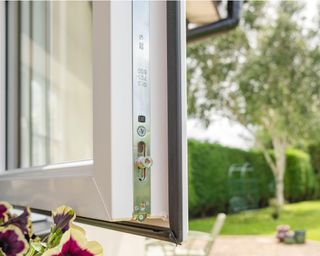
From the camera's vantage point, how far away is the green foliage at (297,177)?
27.5ft

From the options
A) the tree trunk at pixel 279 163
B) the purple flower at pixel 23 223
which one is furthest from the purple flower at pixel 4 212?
the tree trunk at pixel 279 163

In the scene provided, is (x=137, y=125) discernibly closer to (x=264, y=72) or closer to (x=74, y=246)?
(x=74, y=246)

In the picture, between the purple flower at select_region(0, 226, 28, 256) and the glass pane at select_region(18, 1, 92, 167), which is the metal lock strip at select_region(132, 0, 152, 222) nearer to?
the purple flower at select_region(0, 226, 28, 256)

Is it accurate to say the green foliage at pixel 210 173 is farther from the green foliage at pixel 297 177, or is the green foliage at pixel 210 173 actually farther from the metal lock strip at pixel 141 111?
the metal lock strip at pixel 141 111

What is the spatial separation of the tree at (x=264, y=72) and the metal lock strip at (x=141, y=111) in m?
5.56

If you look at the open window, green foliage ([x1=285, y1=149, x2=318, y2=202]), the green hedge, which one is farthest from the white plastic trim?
green foliage ([x1=285, y1=149, x2=318, y2=202])

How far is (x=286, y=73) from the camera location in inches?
228

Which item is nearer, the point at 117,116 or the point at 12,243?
the point at 117,116

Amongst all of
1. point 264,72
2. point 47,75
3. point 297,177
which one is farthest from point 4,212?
point 297,177

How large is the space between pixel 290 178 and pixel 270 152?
0.99m

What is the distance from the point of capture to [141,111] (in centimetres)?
38

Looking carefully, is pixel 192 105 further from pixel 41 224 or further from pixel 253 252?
pixel 41 224

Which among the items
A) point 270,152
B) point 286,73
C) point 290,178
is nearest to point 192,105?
point 286,73

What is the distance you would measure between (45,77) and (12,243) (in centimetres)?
48
